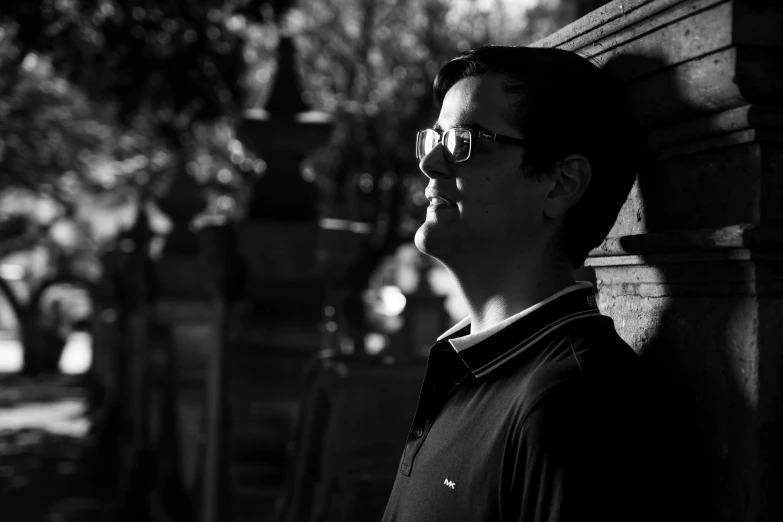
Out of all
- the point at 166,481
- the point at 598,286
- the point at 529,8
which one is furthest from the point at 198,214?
the point at 529,8

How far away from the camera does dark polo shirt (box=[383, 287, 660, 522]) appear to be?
1.45 meters

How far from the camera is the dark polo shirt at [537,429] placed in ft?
4.75

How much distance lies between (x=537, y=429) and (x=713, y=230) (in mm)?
502

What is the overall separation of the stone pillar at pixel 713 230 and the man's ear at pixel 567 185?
0.17m

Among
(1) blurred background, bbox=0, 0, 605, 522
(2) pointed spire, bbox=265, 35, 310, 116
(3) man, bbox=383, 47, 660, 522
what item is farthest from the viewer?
(2) pointed spire, bbox=265, 35, 310, 116

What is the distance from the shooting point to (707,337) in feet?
5.61

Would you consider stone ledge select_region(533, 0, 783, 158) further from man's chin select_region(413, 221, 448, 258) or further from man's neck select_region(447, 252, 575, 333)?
man's chin select_region(413, 221, 448, 258)

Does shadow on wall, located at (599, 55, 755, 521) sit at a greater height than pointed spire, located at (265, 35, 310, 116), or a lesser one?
lesser

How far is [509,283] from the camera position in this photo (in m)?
1.83

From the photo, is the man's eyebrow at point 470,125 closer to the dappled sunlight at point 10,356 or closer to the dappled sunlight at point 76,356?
the dappled sunlight at point 76,356

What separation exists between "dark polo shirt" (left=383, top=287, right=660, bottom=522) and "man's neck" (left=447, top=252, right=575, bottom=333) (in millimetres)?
56

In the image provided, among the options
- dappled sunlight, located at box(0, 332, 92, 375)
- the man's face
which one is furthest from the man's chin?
dappled sunlight, located at box(0, 332, 92, 375)

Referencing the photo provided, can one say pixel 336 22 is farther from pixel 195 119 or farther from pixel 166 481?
pixel 166 481

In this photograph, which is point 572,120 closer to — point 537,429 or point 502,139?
point 502,139
